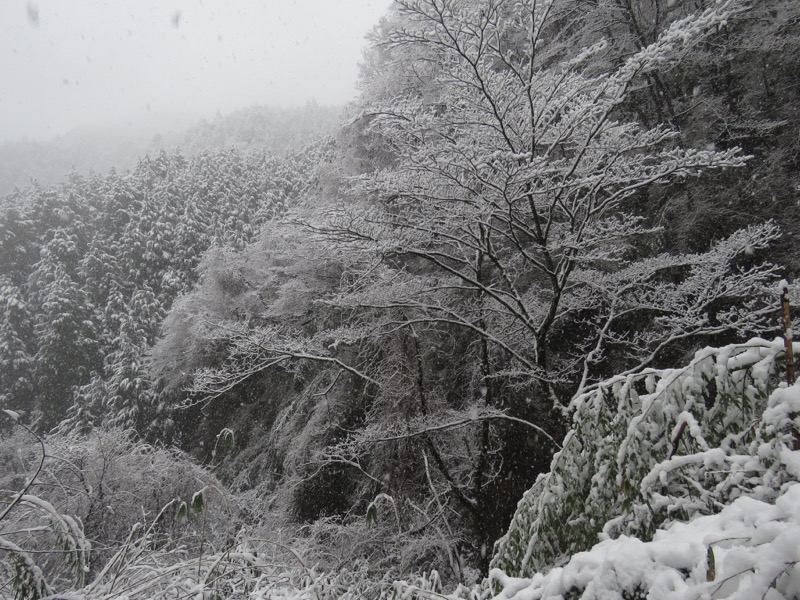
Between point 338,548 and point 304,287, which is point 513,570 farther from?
point 304,287

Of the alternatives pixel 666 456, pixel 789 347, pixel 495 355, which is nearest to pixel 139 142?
pixel 495 355

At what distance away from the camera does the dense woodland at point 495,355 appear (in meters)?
1.34

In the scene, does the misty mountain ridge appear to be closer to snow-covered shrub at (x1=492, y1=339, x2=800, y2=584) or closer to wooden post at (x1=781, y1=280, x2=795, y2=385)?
snow-covered shrub at (x1=492, y1=339, x2=800, y2=584)

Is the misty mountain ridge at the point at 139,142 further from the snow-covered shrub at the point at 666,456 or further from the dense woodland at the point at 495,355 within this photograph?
the snow-covered shrub at the point at 666,456

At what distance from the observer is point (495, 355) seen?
284 inches

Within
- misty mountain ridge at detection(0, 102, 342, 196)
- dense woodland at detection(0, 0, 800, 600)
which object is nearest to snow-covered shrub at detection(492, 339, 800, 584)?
dense woodland at detection(0, 0, 800, 600)

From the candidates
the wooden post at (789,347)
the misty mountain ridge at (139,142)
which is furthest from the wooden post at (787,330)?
the misty mountain ridge at (139,142)

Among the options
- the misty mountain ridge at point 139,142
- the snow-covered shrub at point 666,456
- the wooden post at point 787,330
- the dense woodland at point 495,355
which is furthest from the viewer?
the misty mountain ridge at point 139,142

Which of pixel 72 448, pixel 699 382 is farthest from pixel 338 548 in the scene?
pixel 699 382

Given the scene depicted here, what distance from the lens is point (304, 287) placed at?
334 inches

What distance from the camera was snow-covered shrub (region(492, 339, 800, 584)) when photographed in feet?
3.50

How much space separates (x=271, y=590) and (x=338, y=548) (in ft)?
15.7

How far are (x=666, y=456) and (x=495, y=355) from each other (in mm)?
5872

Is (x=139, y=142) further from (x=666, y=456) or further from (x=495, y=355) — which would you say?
(x=666, y=456)
